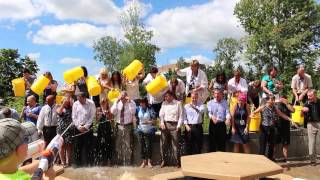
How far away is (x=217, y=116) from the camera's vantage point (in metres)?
9.98

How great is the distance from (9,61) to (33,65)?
2141mm

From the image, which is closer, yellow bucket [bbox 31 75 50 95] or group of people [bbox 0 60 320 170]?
group of people [bbox 0 60 320 170]

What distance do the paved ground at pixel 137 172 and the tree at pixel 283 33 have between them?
1294 inches

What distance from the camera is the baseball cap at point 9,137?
256 cm

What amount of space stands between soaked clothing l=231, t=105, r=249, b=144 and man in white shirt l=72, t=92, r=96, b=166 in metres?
3.13

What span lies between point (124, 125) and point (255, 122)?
9.61ft

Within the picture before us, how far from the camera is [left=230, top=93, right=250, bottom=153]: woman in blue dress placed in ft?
32.1

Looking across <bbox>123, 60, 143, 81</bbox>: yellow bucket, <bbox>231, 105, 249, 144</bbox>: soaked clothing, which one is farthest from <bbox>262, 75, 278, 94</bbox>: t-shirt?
<bbox>123, 60, 143, 81</bbox>: yellow bucket

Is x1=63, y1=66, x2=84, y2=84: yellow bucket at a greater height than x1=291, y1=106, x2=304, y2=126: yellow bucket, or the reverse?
x1=63, y1=66, x2=84, y2=84: yellow bucket

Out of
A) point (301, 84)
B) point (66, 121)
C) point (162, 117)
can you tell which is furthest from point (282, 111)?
point (66, 121)

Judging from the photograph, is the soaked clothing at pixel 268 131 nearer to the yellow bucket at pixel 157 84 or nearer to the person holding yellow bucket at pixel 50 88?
the yellow bucket at pixel 157 84

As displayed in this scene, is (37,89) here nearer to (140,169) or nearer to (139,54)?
(140,169)

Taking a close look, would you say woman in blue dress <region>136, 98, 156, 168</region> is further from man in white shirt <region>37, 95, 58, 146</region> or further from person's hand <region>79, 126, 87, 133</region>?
man in white shirt <region>37, 95, 58, 146</region>

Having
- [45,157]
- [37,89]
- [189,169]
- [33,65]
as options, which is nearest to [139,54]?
[33,65]
